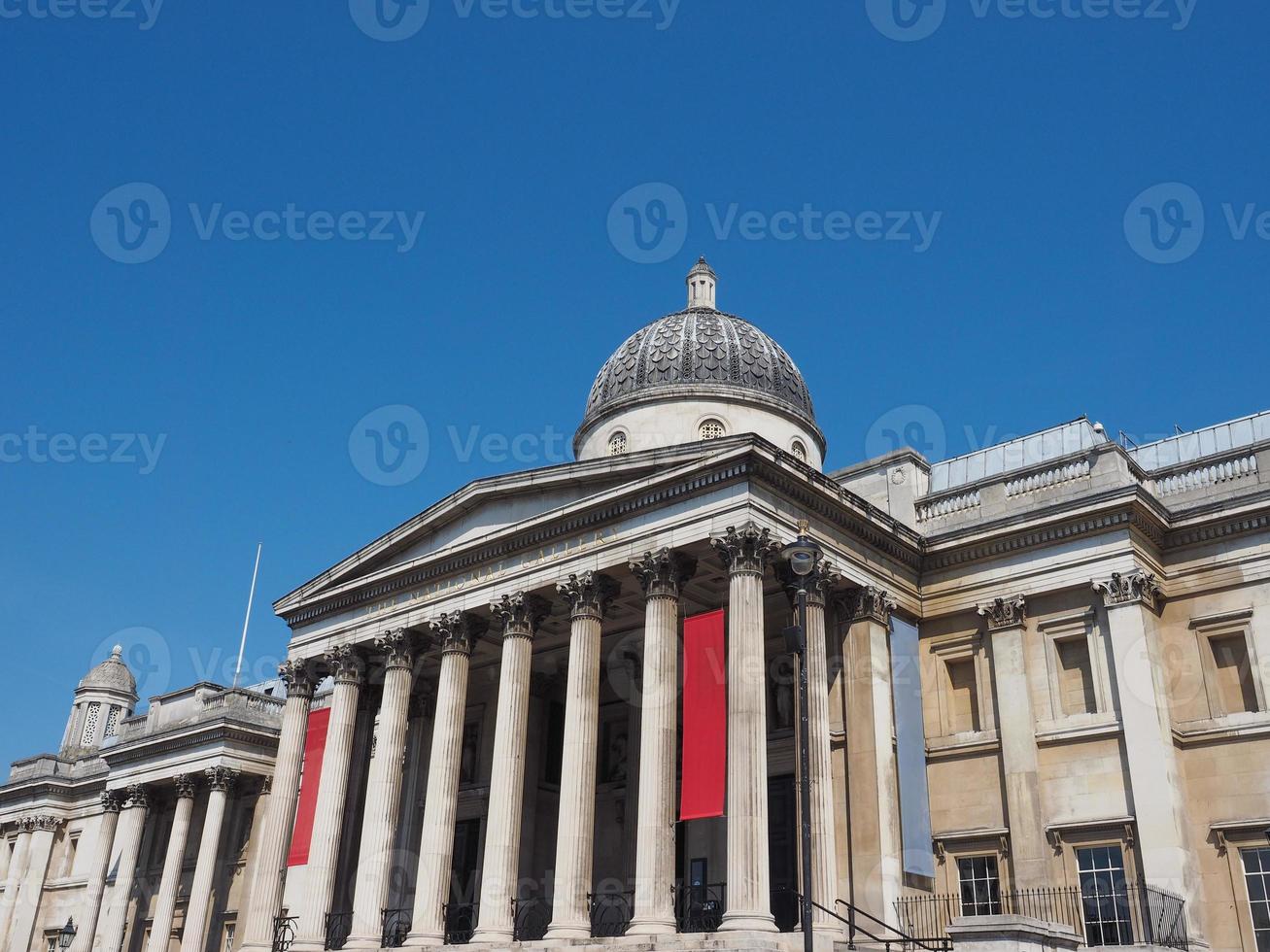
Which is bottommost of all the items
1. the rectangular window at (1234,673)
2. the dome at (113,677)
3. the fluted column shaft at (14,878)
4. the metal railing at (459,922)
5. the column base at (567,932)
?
the column base at (567,932)

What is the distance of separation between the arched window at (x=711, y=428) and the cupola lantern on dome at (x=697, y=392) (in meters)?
0.03

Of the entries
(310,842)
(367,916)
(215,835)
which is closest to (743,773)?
(367,916)

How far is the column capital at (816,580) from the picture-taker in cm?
2544

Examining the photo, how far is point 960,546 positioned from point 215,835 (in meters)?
30.1

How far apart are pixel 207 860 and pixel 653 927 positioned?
27.2 m

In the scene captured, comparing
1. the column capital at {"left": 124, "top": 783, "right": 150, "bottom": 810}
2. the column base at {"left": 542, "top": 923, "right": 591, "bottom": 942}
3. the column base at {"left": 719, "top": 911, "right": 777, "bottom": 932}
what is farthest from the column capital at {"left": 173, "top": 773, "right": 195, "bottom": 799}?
the column base at {"left": 719, "top": 911, "right": 777, "bottom": 932}

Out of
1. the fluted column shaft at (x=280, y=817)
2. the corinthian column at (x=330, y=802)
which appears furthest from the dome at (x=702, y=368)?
the fluted column shaft at (x=280, y=817)

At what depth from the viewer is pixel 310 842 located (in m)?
30.6

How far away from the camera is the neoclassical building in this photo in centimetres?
2381

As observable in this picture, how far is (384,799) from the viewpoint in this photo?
2934 cm

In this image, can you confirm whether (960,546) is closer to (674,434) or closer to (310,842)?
(674,434)

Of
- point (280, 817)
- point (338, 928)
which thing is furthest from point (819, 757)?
point (280, 817)

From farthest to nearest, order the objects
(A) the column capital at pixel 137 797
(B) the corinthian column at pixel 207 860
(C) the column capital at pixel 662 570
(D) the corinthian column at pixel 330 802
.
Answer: (A) the column capital at pixel 137 797
(B) the corinthian column at pixel 207 860
(D) the corinthian column at pixel 330 802
(C) the column capital at pixel 662 570

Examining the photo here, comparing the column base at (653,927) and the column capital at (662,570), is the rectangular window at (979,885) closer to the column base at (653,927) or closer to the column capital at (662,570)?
the column base at (653,927)
